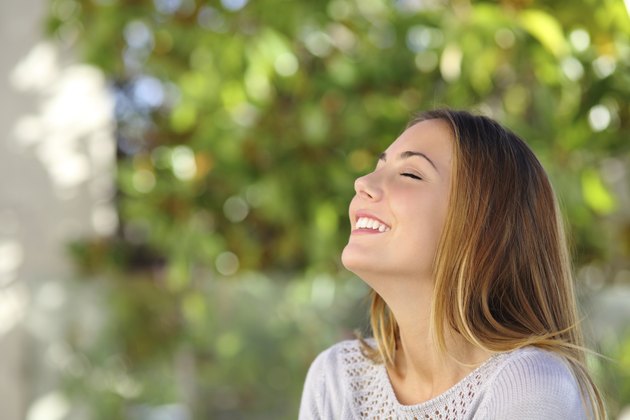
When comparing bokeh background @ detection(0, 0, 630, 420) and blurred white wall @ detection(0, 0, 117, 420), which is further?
blurred white wall @ detection(0, 0, 117, 420)

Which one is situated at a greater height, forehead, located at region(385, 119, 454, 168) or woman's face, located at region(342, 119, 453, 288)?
forehead, located at region(385, 119, 454, 168)

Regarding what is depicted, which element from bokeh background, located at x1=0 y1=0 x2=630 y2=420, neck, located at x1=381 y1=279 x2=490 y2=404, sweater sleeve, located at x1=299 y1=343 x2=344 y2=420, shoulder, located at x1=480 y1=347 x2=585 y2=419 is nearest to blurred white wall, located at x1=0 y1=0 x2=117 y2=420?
bokeh background, located at x1=0 y1=0 x2=630 y2=420

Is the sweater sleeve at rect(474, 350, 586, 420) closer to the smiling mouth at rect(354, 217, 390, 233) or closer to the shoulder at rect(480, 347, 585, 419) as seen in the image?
the shoulder at rect(480, 347, 585, 419)

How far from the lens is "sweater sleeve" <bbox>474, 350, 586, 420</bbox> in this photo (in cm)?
121

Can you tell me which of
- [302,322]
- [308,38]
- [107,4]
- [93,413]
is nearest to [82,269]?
[93,413]

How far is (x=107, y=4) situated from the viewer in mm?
2502

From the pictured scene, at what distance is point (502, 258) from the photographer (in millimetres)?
1335

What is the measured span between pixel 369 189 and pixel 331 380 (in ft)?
1.10

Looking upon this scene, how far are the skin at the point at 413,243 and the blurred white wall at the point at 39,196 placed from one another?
195cm

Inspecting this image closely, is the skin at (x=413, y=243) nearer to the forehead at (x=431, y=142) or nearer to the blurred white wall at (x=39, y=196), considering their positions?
the forehead at (x=431, y=142)

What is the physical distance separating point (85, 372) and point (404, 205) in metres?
2.00

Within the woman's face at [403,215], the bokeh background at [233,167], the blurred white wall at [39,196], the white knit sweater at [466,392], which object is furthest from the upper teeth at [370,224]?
the blurred white wall at [39,196]

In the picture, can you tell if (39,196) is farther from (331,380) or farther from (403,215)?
(403,215)

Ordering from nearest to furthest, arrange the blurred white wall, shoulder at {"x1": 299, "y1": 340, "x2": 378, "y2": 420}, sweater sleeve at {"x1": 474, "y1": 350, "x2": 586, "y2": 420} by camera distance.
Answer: sweater sleeve at {"x1": 474, "y1": 350, "x2": 586, "y2": 420} → shoulder at {"x1": 299, "y1": 340, "x2": 378, "y2": 420} → the blurred white wall
